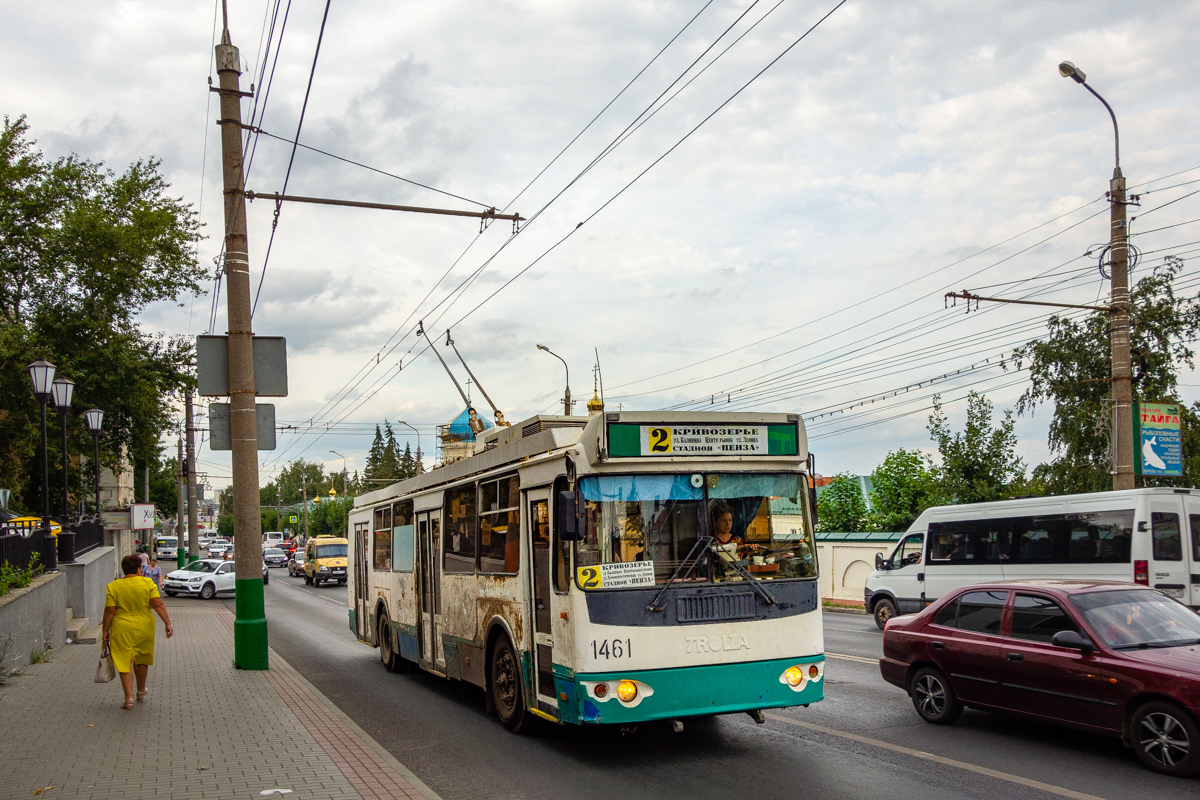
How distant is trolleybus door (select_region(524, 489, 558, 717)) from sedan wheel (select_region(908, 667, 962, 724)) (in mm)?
3824

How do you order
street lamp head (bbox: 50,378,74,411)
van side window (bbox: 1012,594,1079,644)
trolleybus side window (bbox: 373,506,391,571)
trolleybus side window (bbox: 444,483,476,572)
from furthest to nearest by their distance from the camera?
street lamp head (bbox: 50,378,74,411)
trolleybus side window (bbox: 373,506,391,571)
trolleybus side window (bbox: 444,483,476,572)
van side window (bbox: 1012,594,1079,644)

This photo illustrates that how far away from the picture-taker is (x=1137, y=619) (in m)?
8.12

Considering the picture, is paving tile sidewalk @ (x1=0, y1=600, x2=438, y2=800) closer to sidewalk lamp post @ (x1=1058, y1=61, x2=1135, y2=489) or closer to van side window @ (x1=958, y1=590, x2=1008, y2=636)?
van side window @ (x1=958, y1=590, x2=1008, y2=636)

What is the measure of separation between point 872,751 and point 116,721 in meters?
7.27

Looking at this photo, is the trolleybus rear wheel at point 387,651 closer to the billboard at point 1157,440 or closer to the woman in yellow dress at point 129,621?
the woman in yellow dress at point 129,621

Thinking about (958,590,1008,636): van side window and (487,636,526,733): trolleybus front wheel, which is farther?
(487,636,526,733): trolleybus front wheel

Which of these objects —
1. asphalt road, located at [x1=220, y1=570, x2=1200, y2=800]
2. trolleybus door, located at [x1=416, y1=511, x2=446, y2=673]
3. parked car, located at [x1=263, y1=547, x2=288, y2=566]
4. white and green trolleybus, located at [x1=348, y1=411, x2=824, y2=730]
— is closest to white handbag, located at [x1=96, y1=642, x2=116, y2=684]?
asphalt road, located at [x1=220, y1=570, x2=1200, y2=800]

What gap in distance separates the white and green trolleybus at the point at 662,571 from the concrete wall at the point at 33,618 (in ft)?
24.8

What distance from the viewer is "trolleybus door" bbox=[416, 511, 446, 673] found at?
12148 millimetres

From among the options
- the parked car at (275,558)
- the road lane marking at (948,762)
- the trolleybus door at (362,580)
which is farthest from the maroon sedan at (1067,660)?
the parked car at (275,558)

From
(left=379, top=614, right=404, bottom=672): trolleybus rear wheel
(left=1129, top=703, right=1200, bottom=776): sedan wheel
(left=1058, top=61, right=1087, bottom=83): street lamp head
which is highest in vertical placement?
(left=1058, top=61, right=1087, bottom=83): street lamp head

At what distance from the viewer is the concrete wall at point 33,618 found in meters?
12.6

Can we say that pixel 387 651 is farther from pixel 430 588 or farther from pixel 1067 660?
pixel 1067 660

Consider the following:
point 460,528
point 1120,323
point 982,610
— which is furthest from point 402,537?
point 1120,323
